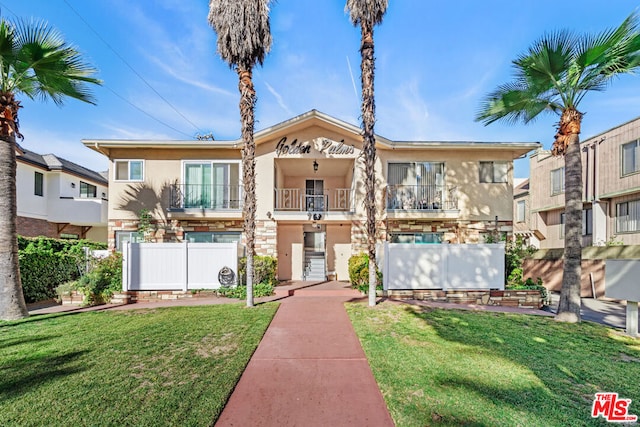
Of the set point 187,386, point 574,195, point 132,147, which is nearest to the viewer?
point 187,386

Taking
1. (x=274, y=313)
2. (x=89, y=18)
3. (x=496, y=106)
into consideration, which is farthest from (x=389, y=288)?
(x=89, y=18)

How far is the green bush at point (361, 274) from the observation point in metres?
10.7

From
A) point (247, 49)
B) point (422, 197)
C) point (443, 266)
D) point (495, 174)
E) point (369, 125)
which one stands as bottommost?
point (443, 266)

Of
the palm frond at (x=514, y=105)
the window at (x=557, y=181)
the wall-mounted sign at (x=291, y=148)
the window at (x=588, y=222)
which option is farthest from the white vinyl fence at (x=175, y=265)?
the window at (x=557, y=181)

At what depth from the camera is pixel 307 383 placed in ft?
14.4

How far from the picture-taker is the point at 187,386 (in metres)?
4.09

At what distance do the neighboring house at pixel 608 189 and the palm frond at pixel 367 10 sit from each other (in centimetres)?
1482

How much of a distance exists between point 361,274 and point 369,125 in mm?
5424

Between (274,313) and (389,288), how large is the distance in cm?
422

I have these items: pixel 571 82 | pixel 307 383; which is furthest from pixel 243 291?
pixel 571 82

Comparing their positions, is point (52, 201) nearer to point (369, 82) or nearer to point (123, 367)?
point (123, 367)

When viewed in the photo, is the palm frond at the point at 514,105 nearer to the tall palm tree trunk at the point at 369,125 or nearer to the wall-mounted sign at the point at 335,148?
the tall palm tree trunk at the point at 369,125

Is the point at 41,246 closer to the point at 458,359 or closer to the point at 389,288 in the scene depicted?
the point at 389,288

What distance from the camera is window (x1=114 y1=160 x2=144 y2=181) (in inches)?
522
